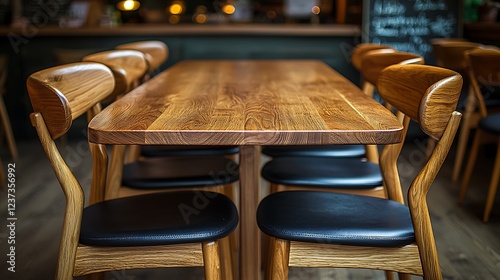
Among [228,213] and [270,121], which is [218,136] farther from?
[228,213]

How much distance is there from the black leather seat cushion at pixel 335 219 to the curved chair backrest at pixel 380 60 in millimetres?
627

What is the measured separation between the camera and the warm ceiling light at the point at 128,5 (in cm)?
737

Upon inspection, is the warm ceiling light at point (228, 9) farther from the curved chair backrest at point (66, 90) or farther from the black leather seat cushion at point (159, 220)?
the black leather seat cushion at point (159, 220)

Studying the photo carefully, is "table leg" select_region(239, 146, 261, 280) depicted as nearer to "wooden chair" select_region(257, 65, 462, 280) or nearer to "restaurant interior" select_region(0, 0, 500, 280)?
"restaurant interior" select_region(0, 0, 500, 280)

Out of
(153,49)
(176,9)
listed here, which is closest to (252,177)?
(153,49)

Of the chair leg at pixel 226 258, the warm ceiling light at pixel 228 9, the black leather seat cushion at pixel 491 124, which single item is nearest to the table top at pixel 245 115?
the chair leg at pixel 226 258

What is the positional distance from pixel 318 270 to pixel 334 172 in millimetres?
507

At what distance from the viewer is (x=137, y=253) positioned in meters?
1.49

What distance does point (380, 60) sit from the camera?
228 cm

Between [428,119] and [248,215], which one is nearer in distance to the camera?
[428,119]

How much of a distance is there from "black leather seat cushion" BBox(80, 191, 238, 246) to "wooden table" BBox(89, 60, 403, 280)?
16 centimetres

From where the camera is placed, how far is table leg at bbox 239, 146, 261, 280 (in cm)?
174

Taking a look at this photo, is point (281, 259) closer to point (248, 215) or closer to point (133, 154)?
point (248, 215)

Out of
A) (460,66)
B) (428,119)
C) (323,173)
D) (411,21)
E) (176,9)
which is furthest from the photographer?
(176,9)
